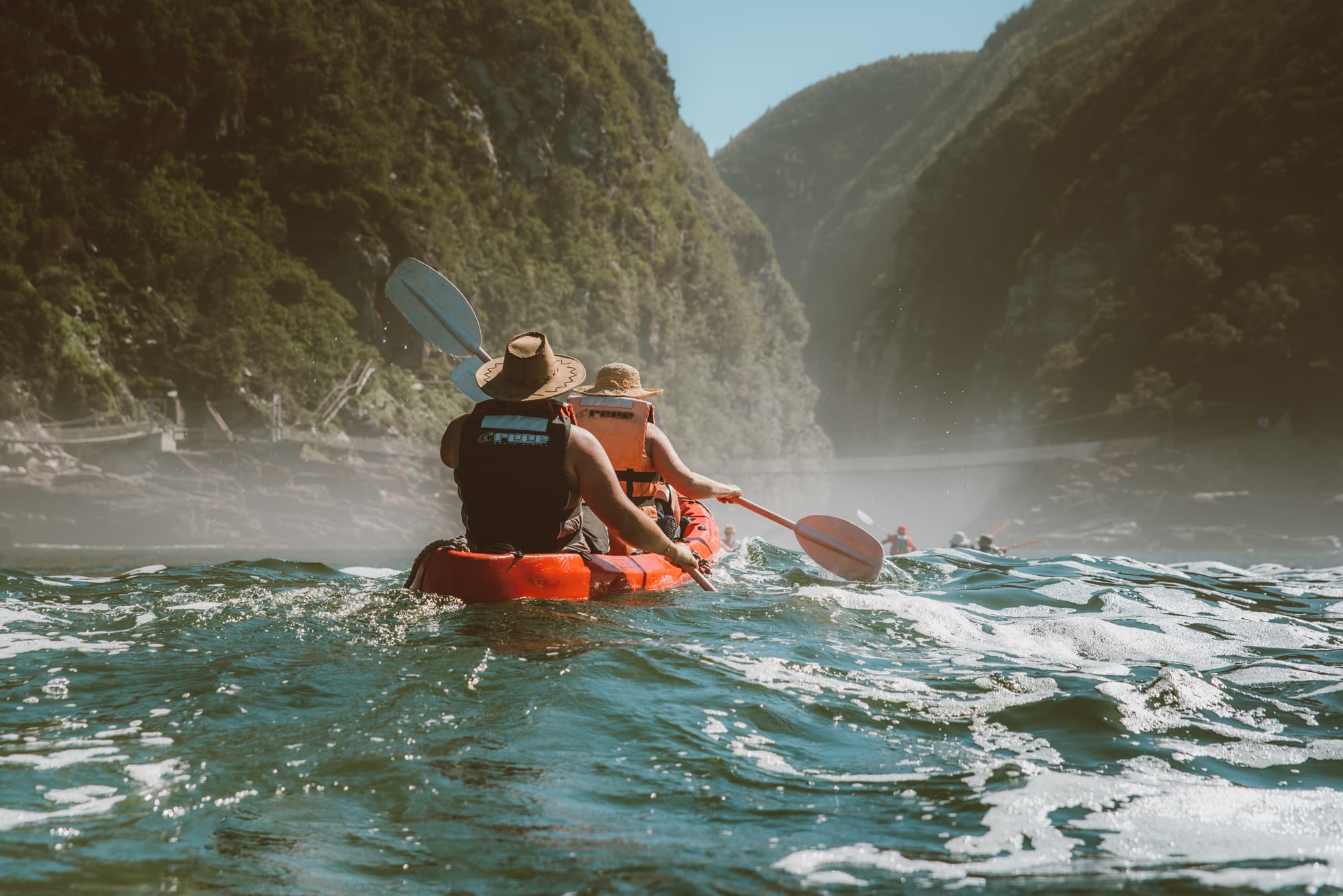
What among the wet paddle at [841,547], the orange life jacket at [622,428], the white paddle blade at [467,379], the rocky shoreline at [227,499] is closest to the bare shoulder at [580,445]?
the white paddle blade at [467,379]

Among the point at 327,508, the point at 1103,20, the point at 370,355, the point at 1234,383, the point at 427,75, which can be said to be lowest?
the point at 327,508

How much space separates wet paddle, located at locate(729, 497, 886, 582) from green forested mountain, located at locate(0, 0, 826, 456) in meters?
28.0

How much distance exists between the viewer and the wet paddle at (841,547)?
29.2 feet

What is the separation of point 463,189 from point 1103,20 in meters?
59.6

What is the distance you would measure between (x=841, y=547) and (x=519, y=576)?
419 cm

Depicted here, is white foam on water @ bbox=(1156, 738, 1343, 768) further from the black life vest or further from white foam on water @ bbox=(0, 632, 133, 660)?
white foam on water @ bbox=(0, 632, 133, 660)

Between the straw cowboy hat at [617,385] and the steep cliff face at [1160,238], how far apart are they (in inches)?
1790

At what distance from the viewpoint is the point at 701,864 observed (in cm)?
252

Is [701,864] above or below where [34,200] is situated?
below

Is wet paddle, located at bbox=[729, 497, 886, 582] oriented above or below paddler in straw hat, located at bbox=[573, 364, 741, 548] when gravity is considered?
below

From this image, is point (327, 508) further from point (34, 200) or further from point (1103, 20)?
point (1103, 20)

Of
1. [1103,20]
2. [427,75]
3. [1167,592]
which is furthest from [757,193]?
[1167,592]

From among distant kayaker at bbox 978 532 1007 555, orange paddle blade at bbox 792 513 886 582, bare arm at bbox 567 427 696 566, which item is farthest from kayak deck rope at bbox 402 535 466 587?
distant kayaker at bbox 978 532 1007 555

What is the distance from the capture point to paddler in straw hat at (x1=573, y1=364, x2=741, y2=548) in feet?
24.9
